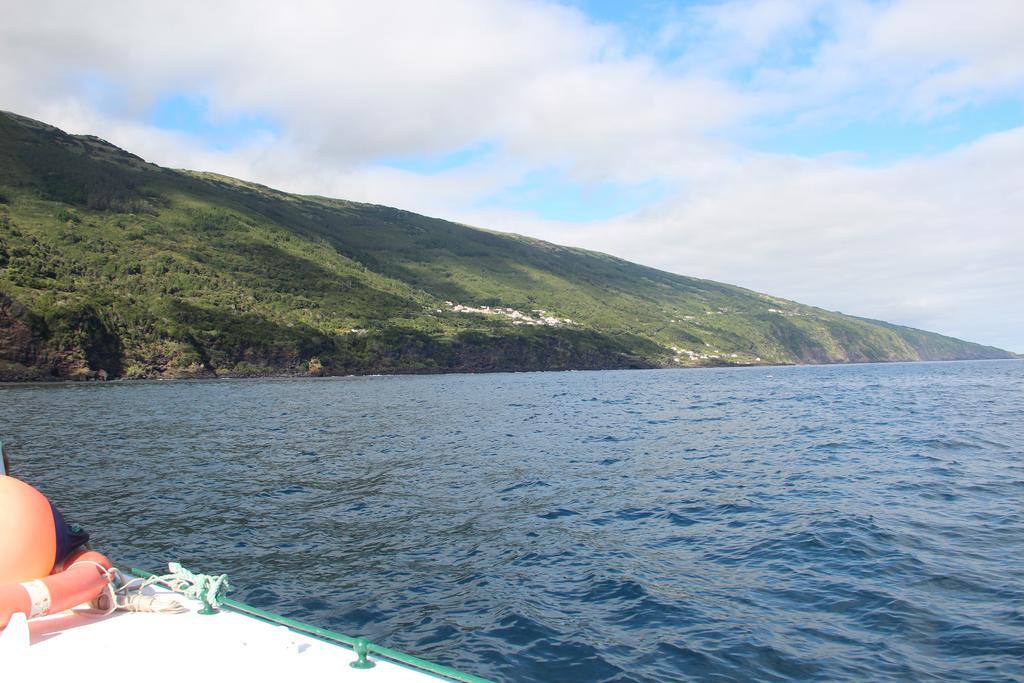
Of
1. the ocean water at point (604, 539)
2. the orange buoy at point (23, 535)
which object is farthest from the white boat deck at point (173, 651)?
the ocean water at point (604, 539)

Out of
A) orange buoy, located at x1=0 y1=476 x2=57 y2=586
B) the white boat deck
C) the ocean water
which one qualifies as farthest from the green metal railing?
the ocean water

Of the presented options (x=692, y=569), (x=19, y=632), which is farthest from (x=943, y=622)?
(x=19, y=632)

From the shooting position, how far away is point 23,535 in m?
8.01

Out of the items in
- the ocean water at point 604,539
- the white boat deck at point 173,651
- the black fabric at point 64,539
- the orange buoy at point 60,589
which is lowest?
the ocean water at point 604,539

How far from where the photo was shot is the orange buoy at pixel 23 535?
7.81m

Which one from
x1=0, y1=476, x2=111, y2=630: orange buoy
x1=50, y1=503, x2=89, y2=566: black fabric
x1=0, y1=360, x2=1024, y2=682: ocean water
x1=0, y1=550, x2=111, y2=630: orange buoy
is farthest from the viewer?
x1=0, y1=360, x2=1024, y2=682: ocean water

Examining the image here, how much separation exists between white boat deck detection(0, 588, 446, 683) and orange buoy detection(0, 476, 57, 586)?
0.71 m

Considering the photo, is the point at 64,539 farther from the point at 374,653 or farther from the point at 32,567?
the point at 374,653

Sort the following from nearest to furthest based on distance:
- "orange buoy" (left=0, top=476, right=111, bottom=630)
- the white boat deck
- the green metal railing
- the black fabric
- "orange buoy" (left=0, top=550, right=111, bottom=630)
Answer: the white boat deck → the green metal railing → "orange buoy" (left=0, top=550, right=111, bottom=630) → "orange buoy" (left=0, top=476, right=111, bottom=630) → the black fabric

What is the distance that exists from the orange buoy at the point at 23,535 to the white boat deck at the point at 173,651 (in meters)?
0.71

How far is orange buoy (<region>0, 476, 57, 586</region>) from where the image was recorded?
7.81m

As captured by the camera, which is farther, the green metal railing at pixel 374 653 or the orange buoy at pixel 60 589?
the orange buoy at pixel 60 589

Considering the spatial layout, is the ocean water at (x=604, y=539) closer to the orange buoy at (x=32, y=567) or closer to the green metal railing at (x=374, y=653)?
the green metal railing at (x=374, y=653)

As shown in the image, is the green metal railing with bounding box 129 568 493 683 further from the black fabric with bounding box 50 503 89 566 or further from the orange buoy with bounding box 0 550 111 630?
the black fabric with bounding box 50 503 89 566
